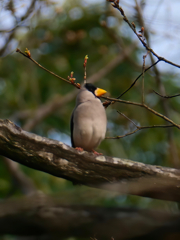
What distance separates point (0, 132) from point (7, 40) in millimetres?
3569

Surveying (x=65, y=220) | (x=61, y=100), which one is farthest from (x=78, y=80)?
(x=65, y=220)

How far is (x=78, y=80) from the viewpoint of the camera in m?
10.3

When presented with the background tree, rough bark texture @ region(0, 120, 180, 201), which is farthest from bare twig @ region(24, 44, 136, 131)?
rough bark texture @ region(0, 120, 180, 201)

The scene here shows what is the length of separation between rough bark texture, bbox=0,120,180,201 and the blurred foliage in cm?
518

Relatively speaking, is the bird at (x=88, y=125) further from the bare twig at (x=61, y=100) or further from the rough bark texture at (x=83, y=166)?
the bare twig at (x=61, y=100)

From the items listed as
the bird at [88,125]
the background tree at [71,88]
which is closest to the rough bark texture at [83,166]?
the bird at [88,125]

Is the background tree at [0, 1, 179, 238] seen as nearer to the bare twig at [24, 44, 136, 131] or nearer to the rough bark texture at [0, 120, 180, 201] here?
the bare twig at [24, 44, 136, 131]

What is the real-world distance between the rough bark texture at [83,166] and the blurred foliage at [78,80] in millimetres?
5178

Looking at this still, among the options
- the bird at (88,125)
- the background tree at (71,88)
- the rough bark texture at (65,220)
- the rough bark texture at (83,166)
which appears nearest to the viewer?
the rough bark texture at (83,166)

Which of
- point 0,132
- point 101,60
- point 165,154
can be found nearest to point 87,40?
point 101,60

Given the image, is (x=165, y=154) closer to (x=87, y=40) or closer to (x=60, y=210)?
(x=87, y=40)

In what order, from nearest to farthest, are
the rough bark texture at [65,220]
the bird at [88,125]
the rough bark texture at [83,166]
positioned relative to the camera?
the rough bark texture at [83,166] < the rough bark texture at [65,220] < the bird at [88,125]

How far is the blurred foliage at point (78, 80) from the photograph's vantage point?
938 cm

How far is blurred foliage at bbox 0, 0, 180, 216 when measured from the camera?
369 inches
